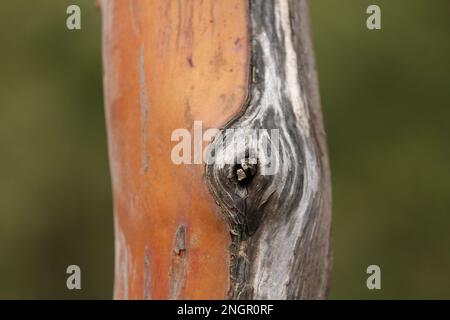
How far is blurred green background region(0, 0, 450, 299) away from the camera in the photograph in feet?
7.90

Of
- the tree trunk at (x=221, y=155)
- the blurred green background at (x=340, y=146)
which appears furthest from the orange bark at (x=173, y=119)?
the blurred green background at (x=340, y=146)

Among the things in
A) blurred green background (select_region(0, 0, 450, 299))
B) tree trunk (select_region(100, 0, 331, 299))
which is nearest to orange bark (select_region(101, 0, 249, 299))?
tree trunk (select_region(100, 0, 331, 299))

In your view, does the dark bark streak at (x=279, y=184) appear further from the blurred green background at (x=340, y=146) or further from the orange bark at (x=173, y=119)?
the blurred green background at (x=340, y=146)

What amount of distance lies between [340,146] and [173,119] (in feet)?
5.52

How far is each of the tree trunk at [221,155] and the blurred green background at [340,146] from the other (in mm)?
1542

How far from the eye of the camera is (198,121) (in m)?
0.82

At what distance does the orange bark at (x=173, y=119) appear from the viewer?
2.71 ft

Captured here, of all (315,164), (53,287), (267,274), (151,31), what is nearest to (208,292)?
(267,274)

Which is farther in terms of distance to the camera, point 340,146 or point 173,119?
point 340,146

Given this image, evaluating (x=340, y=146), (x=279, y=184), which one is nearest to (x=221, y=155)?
(x=279, y=184)

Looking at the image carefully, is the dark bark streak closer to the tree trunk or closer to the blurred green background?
the tree trunk

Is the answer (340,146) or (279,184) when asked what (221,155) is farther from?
(340,146)

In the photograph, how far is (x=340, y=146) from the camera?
8.10 feet

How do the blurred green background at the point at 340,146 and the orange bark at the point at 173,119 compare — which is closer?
the orange bark at the point at 173,119
